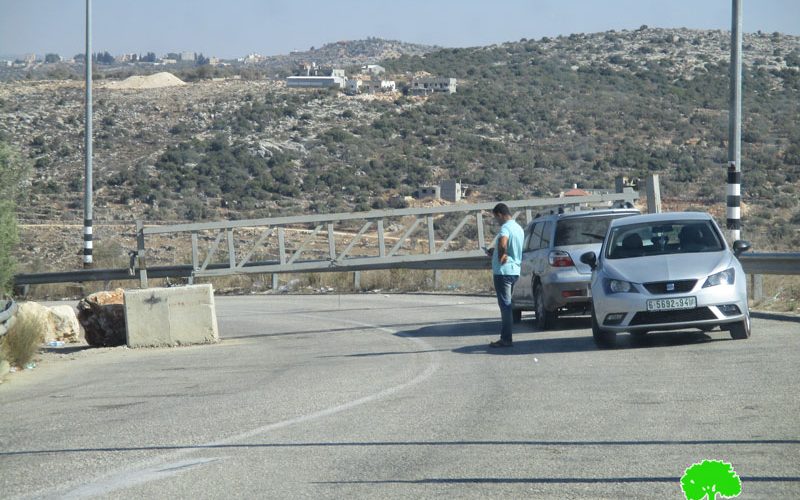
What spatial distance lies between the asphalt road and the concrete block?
1.39 meters

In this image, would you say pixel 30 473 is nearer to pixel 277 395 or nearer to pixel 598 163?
pixel 277 395

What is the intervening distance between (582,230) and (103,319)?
26.1 ft

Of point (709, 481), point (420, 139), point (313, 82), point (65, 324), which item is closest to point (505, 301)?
point (65, 324)

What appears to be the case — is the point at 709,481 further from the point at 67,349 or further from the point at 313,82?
the point at 313,82

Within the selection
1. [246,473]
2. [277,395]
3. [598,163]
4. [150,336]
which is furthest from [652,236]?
[598,163]

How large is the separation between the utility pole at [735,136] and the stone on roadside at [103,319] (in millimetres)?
10877

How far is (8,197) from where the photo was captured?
22219 mm

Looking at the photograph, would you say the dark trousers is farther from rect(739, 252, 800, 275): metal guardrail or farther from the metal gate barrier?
rect(739, 252, 800, 275): metal guardrail

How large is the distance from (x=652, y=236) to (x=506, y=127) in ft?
179

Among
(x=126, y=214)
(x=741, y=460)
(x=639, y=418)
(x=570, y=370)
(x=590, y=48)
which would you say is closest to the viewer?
(x=741, y=460)

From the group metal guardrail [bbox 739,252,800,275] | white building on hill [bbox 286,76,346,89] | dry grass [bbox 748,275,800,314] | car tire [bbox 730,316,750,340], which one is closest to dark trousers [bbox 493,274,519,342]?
car tire [bbox 730,316,750,340]

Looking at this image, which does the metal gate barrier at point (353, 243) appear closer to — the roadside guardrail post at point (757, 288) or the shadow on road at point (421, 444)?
the roadside guardrail post at point (757, 288)

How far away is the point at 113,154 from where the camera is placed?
6688 cm

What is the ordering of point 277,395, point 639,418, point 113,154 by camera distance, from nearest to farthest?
point 639,418 < point 277,395 < point 113,154
